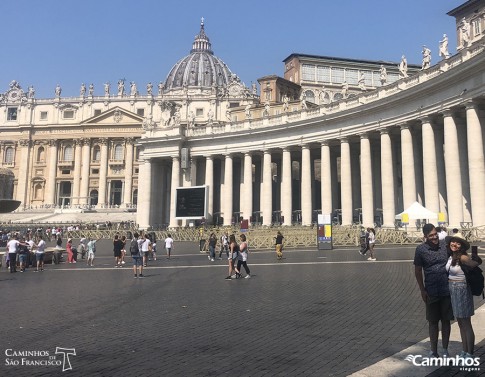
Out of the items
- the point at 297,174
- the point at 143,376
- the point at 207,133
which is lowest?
the point at 143,376

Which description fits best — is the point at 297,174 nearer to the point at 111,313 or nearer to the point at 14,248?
the point at 14,248

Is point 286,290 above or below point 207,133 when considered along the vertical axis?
below

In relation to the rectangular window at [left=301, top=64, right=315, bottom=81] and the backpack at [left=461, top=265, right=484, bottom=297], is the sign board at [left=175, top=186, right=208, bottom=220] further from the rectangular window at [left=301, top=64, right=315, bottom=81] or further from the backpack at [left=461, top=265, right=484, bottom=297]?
the rectangular window at [left=301, top=64, right=315, bottom=81]

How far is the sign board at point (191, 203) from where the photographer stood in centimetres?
5075

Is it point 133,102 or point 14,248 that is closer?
point 14,248

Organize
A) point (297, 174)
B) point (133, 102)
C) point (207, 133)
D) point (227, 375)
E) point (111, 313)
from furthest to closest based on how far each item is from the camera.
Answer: point (133, 102)
point (297, 174)
point (207, 133)
point (111, 313)
point (227, 375)

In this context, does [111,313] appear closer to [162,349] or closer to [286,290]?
[162,349]

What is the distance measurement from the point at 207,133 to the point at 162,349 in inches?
2115

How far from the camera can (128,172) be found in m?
99.1

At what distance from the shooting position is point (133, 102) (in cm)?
10369

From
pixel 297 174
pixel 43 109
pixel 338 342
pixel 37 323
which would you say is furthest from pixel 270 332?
pixel 43 109

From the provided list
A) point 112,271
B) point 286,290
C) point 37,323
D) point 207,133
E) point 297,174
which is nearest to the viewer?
point 37,323

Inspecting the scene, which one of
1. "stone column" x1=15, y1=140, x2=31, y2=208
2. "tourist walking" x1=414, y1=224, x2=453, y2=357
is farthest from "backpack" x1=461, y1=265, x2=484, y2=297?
"stone column" x1=15, y1=140, x2=31, y2=208

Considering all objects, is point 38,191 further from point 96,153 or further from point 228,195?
point 228,195
